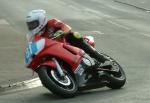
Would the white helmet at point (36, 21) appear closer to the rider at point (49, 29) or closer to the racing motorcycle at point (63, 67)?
the rider at point (49, 29)

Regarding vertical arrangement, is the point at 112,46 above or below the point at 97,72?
below

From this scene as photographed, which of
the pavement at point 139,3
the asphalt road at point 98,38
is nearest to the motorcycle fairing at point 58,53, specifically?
the asphalt road at point 98,38

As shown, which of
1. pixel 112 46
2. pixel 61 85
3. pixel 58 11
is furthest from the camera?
pixel 58 11

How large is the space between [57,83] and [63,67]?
0.52 metres

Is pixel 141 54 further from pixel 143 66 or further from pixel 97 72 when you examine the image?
pixel 97 72

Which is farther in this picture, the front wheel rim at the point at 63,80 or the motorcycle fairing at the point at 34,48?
the motorcycle fairing at the point at 34,48

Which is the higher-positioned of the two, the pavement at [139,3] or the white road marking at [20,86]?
the white road marking at [20,86]

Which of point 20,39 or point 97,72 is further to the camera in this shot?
point 20,39

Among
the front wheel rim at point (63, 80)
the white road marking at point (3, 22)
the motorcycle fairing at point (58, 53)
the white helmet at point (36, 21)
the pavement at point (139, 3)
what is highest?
the white helmet at point (36, 21)

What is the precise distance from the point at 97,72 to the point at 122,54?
21.3 feet

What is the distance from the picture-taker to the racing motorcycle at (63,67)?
417 inches

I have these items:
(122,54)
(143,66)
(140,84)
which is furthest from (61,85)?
(122,54)

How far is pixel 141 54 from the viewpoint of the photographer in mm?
17844

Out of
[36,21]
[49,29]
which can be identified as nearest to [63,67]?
[49,29]
